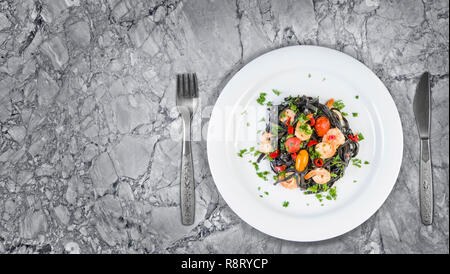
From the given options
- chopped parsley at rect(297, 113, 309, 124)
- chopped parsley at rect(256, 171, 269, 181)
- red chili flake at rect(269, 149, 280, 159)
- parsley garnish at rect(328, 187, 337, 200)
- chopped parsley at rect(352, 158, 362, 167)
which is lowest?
parsley garnish at rect(328, 187, 337, 200)

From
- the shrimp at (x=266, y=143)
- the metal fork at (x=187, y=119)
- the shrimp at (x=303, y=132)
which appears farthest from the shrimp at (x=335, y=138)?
the metal fork at (x=187, y=119)

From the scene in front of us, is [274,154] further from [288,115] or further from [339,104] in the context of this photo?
[339,104]

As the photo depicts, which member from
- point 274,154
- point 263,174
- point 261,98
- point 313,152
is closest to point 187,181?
point 263,174

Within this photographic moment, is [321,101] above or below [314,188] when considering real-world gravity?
above

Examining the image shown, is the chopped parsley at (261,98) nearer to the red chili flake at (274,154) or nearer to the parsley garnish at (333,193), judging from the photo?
the red chili flake at (274,154)

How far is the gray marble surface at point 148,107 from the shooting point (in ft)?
7.41

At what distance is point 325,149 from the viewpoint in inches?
79.7

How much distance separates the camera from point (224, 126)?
220 cm

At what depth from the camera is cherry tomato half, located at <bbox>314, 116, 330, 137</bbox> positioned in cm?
207

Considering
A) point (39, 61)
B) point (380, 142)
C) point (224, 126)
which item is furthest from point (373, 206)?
point (39, 61)

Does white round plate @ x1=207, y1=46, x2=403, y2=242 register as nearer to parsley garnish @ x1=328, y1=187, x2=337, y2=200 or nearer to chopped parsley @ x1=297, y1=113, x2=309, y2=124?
parsley garnish @ x1=328, y1=187, x2=337, y2=200

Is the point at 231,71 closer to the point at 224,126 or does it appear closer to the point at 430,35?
the point at 224,126

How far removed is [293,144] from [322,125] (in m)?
0.24

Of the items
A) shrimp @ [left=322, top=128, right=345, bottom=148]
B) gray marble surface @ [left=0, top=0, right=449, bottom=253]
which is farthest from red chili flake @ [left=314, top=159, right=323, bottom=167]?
gray marble surface @ [left=0, top=0, right=449, bottom=253]
